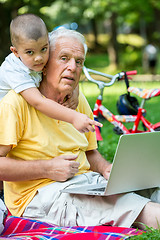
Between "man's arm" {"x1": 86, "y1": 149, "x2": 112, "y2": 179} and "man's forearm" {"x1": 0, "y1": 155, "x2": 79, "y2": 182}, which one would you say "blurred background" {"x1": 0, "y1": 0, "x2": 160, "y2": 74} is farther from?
"man's forearm" {"x1": 0, "y1": 155, "x2": 79, "y2": 182}

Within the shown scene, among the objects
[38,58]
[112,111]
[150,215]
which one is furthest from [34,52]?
[112,111]

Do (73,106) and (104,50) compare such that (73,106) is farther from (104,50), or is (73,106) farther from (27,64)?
(104,50)

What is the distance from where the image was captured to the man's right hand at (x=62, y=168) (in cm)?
255

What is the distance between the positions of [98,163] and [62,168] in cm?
54

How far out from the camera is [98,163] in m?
3.04

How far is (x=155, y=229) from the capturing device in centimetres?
240

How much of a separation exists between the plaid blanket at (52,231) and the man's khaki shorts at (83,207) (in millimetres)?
56

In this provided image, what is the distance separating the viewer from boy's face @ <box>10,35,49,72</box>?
8.45 feet

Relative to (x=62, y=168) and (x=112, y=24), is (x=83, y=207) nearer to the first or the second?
(x=62, y=168)

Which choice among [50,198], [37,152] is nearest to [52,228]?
[50,198]

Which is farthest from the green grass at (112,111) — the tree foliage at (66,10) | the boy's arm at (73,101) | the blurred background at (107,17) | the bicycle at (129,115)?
the blurred background at (107,17)

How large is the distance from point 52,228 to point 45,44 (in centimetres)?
106

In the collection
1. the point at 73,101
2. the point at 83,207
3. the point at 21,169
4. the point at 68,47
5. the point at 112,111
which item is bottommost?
the point at 83,207

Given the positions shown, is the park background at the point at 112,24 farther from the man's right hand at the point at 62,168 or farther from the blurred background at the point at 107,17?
the man's right hand at the point at 62,168
